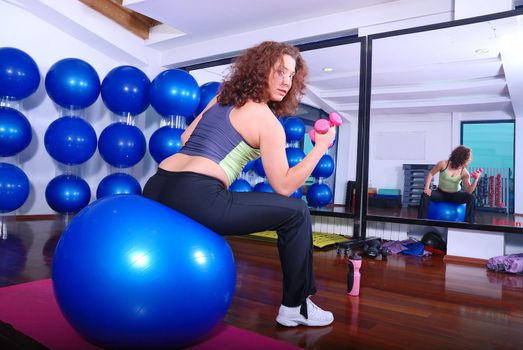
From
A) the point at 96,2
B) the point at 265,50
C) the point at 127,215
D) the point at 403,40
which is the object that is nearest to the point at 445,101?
→ the point at 403,40

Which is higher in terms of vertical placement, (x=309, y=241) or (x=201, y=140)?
(x=201, y=140)

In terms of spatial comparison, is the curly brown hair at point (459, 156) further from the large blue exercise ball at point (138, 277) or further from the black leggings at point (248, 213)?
the large blue exercise ball at point (138, 277)

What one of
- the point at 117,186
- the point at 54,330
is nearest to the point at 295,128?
the point at 117,186

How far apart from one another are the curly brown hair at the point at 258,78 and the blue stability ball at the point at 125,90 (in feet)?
7.86

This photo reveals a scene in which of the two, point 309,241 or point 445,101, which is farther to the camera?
point 445,101

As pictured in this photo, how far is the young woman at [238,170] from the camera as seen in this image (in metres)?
1.26

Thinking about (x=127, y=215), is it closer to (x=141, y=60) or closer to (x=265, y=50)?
(x=265, y=50)

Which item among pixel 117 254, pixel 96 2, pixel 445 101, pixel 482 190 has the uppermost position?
pixel 96 2

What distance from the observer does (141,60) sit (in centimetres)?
476

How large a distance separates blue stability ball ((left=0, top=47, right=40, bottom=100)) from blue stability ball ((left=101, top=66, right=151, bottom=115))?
24.4 inches

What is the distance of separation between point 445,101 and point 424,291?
1788mm

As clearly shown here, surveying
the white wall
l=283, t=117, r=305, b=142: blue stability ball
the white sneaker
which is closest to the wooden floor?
the white sneaker

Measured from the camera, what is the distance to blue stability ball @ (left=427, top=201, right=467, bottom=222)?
122 inches

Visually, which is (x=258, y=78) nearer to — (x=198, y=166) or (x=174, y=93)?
(x=198, y=166)
